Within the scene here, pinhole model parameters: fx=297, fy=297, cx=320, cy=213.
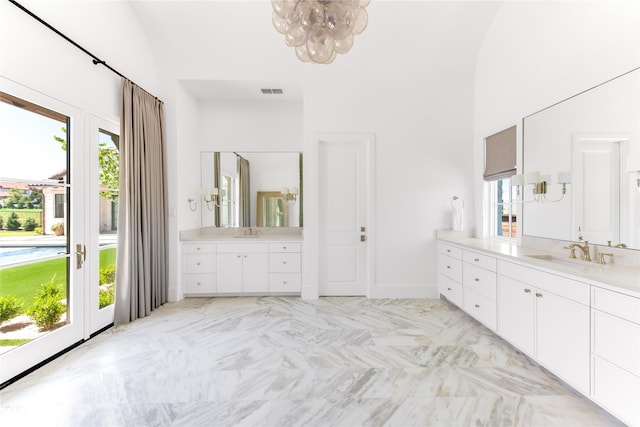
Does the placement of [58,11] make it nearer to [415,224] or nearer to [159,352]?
[159,352]

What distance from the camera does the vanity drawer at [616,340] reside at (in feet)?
5.08

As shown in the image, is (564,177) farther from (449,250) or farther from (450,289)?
(450,289)

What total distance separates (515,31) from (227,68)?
3449 mm

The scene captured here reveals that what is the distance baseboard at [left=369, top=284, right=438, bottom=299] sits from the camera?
13.4 ft

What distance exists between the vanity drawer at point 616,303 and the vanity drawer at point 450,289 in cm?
169

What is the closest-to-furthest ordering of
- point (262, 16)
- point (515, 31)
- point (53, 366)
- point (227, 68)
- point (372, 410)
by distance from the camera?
point (372, 410), point (53, 366), point (515, 31), point (262, 16), point (227, 68)

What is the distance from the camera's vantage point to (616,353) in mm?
1646

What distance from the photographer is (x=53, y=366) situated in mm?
2354

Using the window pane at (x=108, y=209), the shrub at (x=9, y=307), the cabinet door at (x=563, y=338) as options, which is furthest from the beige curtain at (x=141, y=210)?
the cabinet door at (x=563, y=338)

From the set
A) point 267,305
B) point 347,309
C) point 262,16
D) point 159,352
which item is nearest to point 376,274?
point 347,309

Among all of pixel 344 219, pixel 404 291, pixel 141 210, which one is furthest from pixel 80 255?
pixel 404 291

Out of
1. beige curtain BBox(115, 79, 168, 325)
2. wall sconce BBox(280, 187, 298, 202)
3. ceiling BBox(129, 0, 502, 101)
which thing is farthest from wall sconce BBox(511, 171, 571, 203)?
beige curtain BBox(115, 79, 168, 325)

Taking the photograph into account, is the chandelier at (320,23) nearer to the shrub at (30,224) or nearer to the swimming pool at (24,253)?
the shrub at (30,224)

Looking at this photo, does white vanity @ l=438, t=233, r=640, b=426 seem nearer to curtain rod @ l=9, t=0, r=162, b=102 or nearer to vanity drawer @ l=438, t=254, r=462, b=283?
vanity drawer @ l=438, t=254, r=462, b=283
